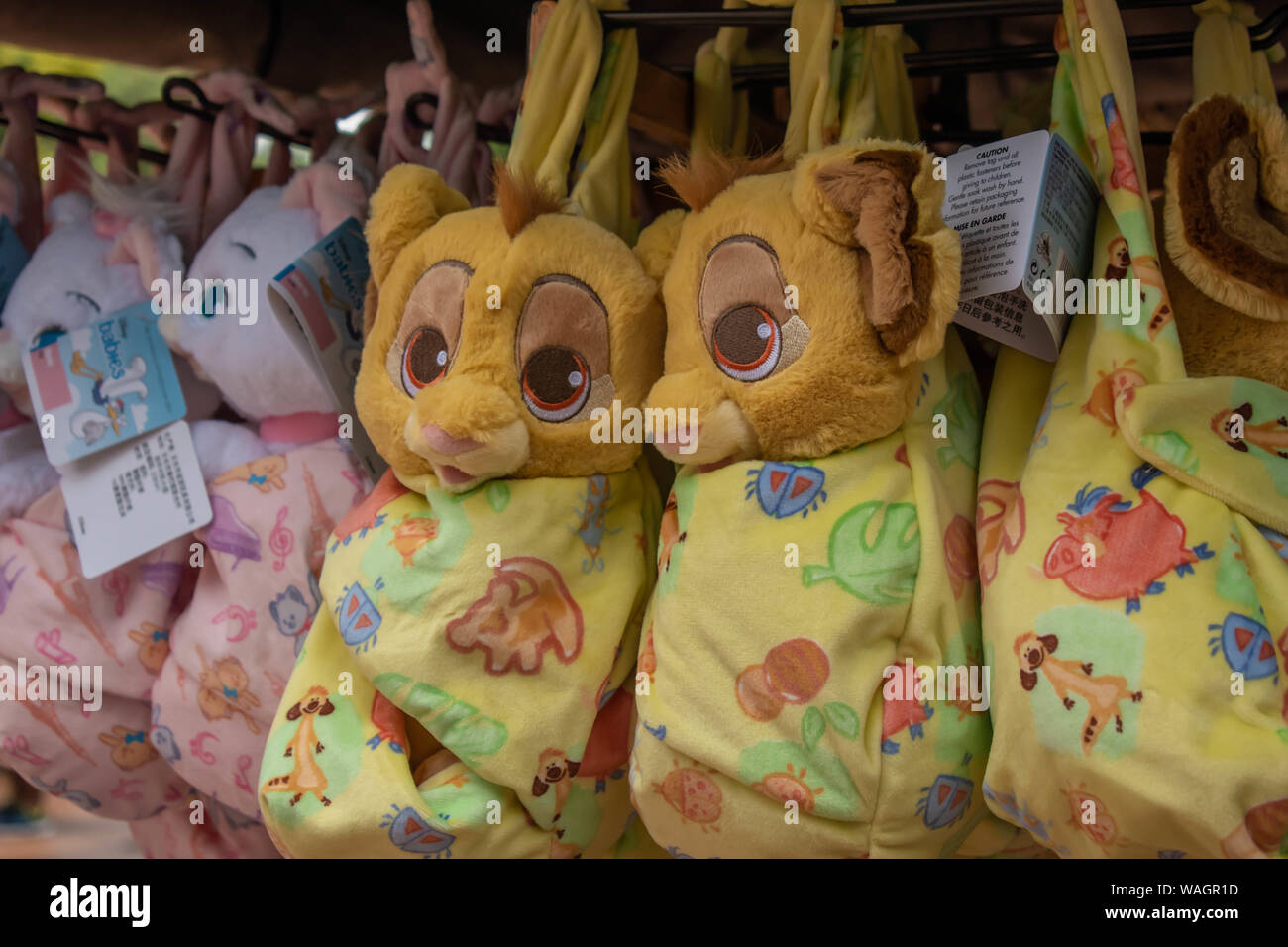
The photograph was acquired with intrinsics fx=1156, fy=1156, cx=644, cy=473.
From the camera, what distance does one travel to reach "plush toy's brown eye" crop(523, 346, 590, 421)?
0.74m

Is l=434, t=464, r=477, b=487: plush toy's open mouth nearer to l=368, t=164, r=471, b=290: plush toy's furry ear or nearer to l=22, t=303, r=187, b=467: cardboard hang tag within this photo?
l=368, t=164, r=471, b=290: plush toy's furry ear

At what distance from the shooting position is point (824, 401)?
2.19 ft

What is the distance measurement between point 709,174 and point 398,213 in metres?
0.22

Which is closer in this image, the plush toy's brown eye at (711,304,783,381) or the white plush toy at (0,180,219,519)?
the plush toy's brown eye at (711,304,783,381)

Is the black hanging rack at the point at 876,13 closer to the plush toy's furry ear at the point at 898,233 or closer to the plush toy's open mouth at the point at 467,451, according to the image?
the plush toy's furry ear at the point at 898,233

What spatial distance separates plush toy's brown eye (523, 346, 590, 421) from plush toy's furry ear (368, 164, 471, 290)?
15 cm

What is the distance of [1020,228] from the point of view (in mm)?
659

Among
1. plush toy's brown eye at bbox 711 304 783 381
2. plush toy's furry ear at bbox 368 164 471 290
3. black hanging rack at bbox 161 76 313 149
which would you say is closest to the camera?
plush toy's brown eye at bbox 711 304 783 381

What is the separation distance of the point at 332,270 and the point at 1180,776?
67 cm

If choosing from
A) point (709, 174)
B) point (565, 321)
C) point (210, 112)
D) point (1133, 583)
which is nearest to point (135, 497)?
point (210, 112)

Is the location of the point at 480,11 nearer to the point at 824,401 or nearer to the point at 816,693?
the point at 824,401

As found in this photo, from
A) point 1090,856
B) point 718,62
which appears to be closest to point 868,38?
point 718,62

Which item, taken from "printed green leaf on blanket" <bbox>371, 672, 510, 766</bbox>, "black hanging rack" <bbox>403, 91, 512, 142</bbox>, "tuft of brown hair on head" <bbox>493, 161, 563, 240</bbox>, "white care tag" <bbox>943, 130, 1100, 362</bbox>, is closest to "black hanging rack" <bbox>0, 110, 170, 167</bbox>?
"black hanging rack" <bbox>403, 91, 512, 142</bbox>

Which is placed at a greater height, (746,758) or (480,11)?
(480,11)
